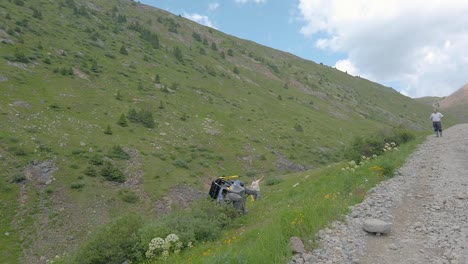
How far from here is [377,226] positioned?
9.98 m

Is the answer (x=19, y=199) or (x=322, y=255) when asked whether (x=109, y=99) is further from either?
(x=322, y=255)

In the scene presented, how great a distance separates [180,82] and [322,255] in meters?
67.3

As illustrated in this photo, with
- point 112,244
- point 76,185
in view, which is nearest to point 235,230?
point 112,244

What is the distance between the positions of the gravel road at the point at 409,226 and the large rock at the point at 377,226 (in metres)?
0.14

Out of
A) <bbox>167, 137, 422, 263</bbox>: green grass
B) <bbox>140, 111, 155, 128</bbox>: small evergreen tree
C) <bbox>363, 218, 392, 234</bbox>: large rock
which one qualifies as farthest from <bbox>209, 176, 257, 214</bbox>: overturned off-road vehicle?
<bbox>140, 111, 155, 128</bbox>: small evergreen tree

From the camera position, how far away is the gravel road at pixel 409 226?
857cm

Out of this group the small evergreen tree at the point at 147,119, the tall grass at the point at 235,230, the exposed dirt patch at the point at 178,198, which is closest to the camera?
the tall grass at the point at 235,230

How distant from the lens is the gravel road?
337 inches

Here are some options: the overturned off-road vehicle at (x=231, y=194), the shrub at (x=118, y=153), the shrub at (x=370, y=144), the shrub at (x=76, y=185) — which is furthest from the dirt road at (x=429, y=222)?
the shrub at (x=118, y=153)

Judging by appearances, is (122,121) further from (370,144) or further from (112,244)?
(112,244)

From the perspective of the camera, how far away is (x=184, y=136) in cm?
5038

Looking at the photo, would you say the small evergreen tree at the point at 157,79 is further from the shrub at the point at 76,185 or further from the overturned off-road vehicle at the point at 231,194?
the overturned off-road vehicle at the point at 231,194

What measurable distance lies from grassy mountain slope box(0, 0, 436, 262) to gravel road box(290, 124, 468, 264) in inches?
841

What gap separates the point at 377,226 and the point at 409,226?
1.27m
